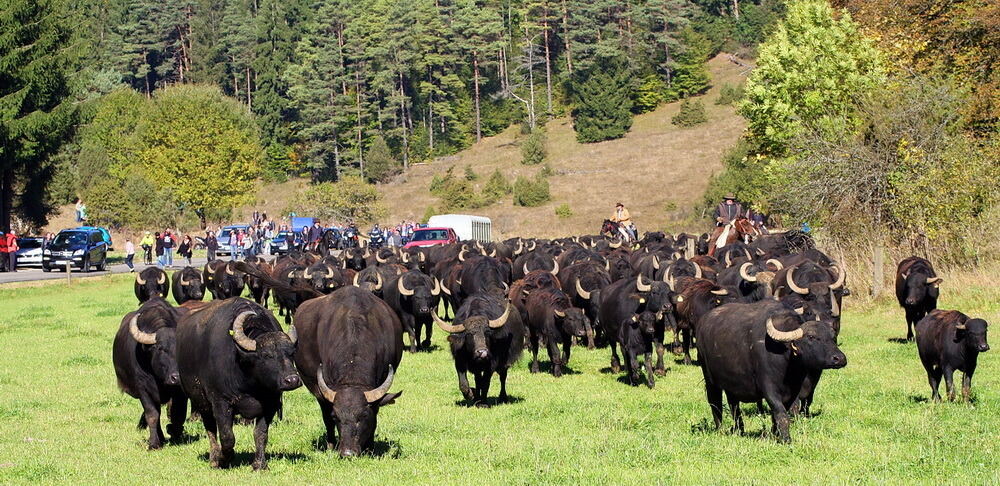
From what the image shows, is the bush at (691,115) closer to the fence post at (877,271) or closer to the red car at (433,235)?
the red car at (433,235)

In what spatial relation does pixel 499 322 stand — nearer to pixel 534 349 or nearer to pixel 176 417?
pixel 534 349

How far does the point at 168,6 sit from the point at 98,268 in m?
101

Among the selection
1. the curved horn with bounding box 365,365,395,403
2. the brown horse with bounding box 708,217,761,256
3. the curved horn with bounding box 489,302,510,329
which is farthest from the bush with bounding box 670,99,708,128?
the curved horn with bounding box 365,365,395,403

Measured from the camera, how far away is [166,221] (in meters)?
83.4

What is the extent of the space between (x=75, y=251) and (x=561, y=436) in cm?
4153

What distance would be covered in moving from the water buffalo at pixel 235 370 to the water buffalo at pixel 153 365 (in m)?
0.79

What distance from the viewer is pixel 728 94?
11006cm

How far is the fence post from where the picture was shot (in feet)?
84.1

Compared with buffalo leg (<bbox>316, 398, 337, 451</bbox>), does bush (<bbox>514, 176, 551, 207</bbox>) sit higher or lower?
higher

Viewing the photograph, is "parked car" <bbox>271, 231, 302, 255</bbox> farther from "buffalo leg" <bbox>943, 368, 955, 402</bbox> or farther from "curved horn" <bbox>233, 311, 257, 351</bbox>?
"curved horn" <bbox>233, 311, 257, 351</bbox>

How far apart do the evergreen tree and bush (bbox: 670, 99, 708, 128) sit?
210ft

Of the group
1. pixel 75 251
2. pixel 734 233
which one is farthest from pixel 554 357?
pixel 75 251

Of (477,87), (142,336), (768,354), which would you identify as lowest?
(768,354)

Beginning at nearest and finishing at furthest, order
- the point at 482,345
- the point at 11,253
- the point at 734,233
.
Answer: the point at 482,345, the point at 734,233, the point at 11,253
